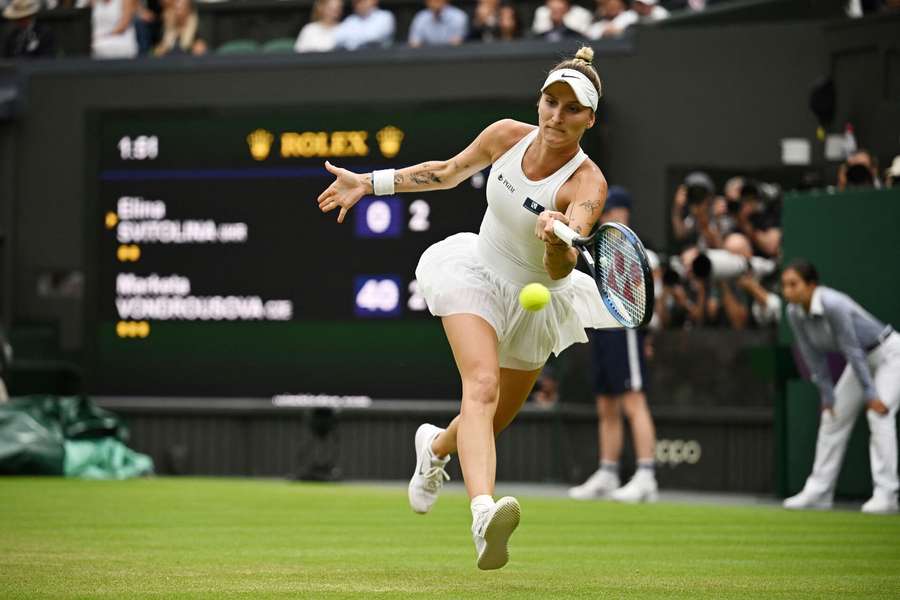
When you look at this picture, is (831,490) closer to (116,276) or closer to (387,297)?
(387,297)

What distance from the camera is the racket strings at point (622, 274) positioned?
6574 mm

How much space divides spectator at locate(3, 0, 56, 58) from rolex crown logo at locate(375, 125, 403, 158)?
462 centimetres

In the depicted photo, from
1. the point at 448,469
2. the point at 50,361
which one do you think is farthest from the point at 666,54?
the point at 50,361

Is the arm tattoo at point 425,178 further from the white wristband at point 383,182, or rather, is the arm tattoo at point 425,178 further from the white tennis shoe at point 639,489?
the white tennis shoe at point 639,489

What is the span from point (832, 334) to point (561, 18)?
16.2 ft

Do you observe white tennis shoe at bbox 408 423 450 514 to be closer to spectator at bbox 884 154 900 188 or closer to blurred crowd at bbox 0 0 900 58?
spectator at bbox 884 154 900 188

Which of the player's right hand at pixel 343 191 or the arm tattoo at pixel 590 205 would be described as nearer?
the arm tattoo at pixel 590 205

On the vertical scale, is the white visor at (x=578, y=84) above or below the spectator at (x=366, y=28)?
below

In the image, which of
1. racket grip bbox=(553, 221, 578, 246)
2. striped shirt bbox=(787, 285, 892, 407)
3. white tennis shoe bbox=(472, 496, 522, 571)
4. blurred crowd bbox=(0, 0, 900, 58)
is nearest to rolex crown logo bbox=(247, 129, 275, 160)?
blurred crowd bbox=(0, 0, 900, 58)

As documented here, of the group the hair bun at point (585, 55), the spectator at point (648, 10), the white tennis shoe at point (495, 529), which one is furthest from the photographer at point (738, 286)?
the white tennis shoe at point (495, 529)

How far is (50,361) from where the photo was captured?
55.0 ft

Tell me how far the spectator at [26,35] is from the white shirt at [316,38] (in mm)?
2934

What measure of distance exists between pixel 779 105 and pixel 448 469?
4.65 m

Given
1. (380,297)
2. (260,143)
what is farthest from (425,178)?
(260,143)
